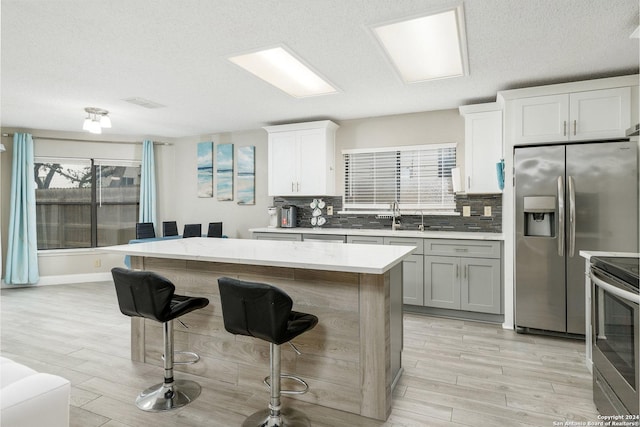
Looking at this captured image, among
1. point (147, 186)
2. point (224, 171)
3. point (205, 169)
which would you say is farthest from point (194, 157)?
point (147, 186)

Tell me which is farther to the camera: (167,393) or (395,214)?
(395,214)

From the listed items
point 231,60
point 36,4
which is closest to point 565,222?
point 231,60

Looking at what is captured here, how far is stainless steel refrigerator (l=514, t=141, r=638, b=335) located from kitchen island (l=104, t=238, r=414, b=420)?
173 cm

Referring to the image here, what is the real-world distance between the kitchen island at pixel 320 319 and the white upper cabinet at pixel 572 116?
83.7 inches

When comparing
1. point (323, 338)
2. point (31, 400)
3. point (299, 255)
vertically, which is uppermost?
point (299, 255)

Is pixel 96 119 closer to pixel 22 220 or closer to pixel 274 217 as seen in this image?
pixel 22 220

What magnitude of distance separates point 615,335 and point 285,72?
10.9 ft

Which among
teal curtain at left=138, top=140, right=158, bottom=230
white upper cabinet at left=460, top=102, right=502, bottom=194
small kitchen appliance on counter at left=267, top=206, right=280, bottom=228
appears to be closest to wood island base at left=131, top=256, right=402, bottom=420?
white upper cabinet at left=460, top=102, right=502, bottom=194

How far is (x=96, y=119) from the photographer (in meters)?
4.83

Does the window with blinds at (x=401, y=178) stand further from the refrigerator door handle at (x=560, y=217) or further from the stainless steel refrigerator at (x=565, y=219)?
the refrigerator door handle at (x=560, y=217)

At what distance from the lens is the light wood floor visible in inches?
83.2

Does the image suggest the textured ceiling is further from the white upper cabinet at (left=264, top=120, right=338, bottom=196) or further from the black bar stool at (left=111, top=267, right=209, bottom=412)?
the black bar stool at (left=111, top=267, right=209, bottom=412)

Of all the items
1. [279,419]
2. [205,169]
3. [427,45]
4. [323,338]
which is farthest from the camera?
[205,169]

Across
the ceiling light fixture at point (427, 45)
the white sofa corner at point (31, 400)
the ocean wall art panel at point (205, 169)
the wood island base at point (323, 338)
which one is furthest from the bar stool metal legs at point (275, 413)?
the ocean wall art panel at point (205, 169)
